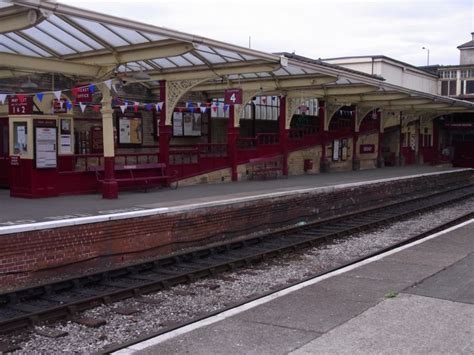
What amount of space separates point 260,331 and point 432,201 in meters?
16.7

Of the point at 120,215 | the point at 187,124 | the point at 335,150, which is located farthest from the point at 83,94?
the point at 335,150

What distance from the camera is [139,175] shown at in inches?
600

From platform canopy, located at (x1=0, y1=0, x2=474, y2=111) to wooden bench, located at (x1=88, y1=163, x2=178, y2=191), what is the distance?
98.9 inches

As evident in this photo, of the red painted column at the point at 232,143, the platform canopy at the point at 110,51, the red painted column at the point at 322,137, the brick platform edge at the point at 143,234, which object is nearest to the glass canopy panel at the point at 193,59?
the platform canopy at the point at 110,51

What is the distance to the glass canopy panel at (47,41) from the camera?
38.4 ft

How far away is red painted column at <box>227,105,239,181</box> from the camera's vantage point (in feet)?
61.4

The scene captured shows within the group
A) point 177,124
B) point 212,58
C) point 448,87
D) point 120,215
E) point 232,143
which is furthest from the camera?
point 448,87

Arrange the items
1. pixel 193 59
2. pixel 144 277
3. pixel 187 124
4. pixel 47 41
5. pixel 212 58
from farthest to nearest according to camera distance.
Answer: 1. pixel 187 124
2. pixel 193 59
3. pixel 212 58
4. pixel 47 41
5. pixel 144 277

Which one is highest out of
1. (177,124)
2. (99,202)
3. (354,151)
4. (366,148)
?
(177,124)

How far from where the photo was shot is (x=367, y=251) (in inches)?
434

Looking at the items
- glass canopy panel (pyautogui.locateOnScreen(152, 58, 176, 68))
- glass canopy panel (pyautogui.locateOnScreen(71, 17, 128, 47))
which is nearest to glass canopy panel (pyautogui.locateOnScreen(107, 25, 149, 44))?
glass canopy panel (pyautogui.locateOnScreen(71, 17, 128, 47))

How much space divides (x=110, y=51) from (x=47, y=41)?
4.54 feet

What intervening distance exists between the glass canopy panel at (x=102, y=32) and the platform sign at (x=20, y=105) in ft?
7.39

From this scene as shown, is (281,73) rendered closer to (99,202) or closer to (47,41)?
(47,41)
